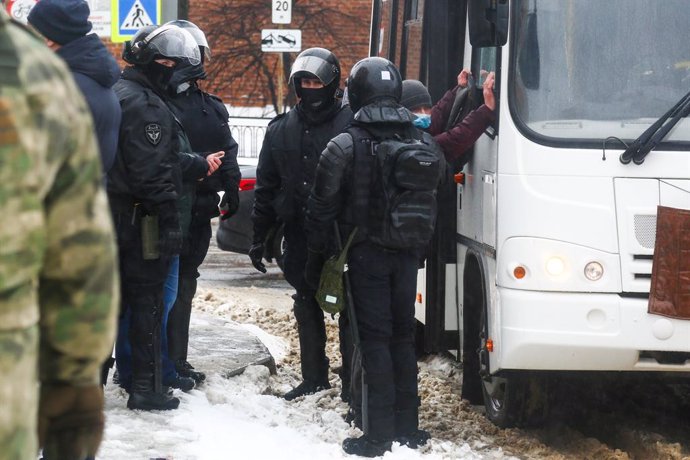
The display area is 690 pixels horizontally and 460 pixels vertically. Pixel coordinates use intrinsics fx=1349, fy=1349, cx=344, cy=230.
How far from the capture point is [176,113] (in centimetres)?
721

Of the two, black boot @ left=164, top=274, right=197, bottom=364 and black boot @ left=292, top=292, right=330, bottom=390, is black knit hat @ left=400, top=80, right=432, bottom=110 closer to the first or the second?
black boot @ left=292, top=292, right=330, bottom=390

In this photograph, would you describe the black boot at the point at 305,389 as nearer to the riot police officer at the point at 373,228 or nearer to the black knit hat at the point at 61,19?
the riot police officer at the point at 373,228

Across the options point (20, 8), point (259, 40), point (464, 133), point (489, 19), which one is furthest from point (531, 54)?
point (259, 40)

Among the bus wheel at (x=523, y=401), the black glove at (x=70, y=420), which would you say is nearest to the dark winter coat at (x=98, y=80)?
the bus wheel at (x=523, y=401)

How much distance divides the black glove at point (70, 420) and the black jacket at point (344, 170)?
11.9ft

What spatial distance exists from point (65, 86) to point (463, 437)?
468 centimetres

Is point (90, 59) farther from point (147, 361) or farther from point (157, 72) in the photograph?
point (147, 361)

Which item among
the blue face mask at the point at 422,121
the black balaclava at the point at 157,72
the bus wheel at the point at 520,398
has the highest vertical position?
the black balaclava at the point at 157,72

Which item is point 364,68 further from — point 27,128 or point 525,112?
point 27,128

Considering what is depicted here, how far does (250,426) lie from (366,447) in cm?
66

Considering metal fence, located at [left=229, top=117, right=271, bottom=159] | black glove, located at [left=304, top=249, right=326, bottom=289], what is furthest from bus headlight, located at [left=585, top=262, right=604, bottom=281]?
metal fence, located at [left=229, top=117, right=271, bottom=159]

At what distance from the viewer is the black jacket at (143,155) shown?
6172 mm

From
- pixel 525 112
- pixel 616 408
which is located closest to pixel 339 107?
pixel 525 112

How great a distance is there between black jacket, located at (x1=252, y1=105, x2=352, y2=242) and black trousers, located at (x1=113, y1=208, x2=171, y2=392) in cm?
99
